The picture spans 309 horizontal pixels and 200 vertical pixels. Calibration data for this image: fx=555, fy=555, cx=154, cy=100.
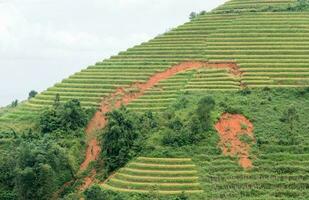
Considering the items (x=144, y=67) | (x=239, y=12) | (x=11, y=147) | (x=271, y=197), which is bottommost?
(x=271, y=197)

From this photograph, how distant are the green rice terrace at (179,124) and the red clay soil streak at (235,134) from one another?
0.09 m

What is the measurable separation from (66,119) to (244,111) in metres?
15.7

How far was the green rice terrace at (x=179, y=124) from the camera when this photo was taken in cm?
4011

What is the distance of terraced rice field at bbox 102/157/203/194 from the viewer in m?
39.5

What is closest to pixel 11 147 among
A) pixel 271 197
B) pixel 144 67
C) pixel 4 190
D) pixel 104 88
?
pixel 4 190

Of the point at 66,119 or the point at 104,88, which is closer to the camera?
the point at 66,119

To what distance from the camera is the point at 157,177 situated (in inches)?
1602

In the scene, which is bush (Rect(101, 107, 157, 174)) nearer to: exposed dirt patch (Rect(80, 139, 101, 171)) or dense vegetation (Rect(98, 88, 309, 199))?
dense vegetation (Rect(98, 88, 309, 199))

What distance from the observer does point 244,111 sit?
46.5 metres

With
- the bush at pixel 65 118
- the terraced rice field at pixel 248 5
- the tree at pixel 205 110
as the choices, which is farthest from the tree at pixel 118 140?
the terraced rice field at pixel 248 5

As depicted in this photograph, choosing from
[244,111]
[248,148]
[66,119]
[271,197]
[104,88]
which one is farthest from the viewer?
[104,88]

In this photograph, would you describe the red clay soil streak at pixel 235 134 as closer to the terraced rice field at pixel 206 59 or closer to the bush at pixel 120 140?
the terraced rice field at pixel 206 59

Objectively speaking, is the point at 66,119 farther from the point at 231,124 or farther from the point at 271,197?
the point at 271,197

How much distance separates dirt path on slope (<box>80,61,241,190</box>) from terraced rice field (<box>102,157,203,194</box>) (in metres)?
5.54
